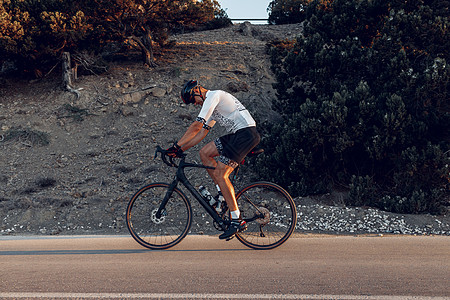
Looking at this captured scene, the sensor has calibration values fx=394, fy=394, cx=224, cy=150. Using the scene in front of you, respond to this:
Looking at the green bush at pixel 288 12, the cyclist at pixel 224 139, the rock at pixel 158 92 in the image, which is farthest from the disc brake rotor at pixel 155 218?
the green bush at pixel 288 12

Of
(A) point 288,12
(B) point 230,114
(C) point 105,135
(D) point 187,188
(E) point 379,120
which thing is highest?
(A) point 288,12

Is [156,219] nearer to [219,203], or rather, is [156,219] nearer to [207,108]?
[219,203]

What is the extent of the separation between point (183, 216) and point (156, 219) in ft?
1.28

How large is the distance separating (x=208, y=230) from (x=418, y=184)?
4.88 metres

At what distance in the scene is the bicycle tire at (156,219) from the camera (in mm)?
5379

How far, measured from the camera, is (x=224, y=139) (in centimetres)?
523

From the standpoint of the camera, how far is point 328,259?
476 cm

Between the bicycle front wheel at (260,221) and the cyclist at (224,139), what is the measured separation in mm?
258

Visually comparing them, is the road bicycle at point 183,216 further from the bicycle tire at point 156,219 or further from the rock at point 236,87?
the rock at point 236,87

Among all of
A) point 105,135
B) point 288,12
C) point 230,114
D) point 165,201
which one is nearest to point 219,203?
point 165,201

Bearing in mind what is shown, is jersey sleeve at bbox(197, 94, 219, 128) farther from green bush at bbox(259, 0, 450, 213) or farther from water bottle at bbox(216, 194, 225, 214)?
green bush at bbox(259, 0, 450, 213)

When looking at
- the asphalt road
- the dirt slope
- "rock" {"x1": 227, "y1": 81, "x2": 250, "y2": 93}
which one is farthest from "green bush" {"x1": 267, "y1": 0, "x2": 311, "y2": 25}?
the asphalt road

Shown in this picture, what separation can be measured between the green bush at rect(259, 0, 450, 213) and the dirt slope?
41.6 inches

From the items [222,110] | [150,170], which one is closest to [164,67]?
[150,170]
